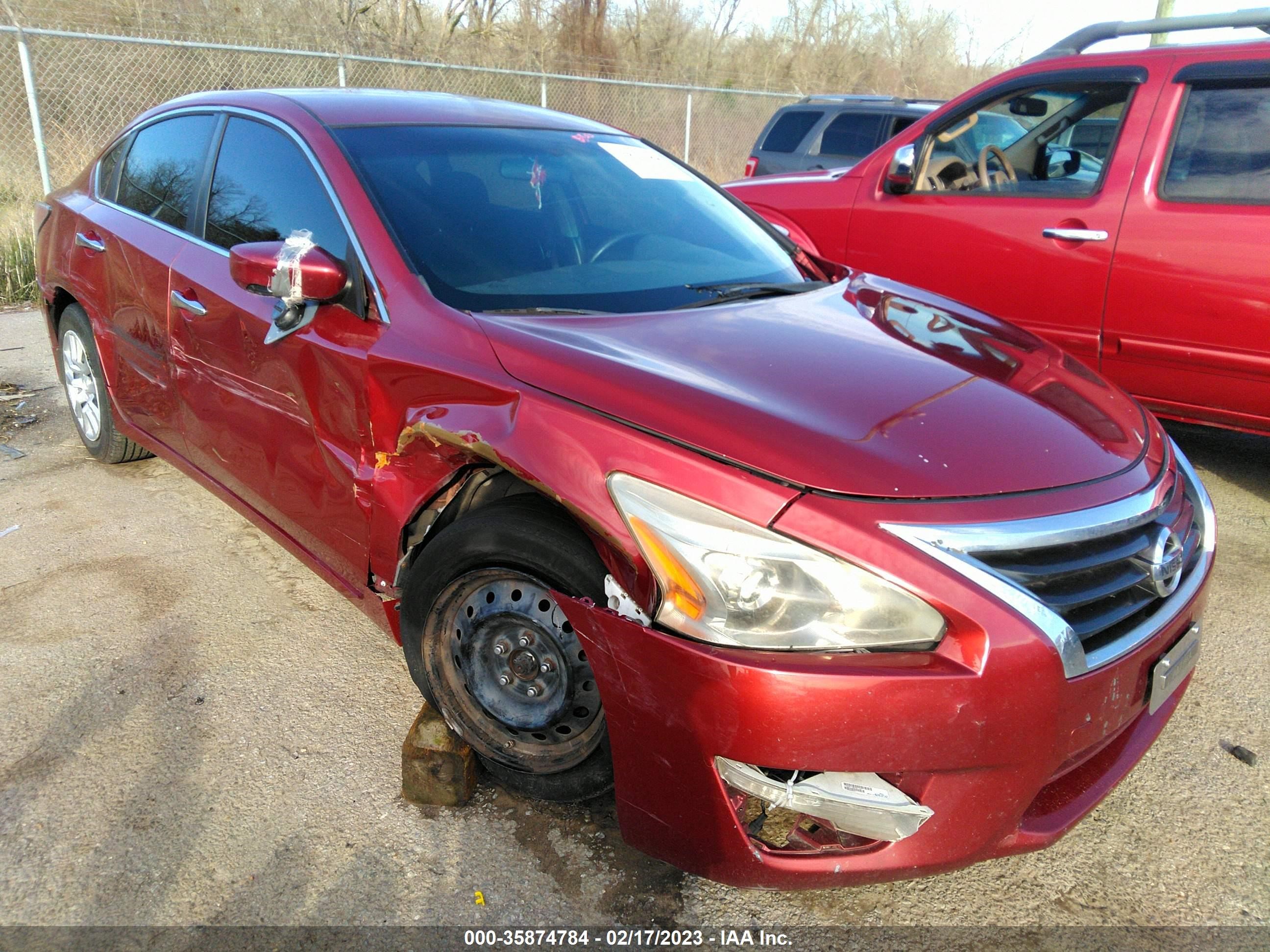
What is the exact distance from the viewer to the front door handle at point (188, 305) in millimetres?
3100

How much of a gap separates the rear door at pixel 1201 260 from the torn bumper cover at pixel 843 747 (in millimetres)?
2579

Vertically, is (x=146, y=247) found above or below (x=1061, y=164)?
below

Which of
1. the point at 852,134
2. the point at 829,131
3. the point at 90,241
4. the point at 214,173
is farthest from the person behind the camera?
the point at 829,131

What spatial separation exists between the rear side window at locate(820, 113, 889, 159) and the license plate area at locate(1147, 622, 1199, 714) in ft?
28.9

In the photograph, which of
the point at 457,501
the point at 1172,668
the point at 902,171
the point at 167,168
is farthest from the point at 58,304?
the point at 1172,668

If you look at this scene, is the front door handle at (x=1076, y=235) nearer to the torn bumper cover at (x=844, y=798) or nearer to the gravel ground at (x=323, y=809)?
the gravel ground at (x=323, y=809)

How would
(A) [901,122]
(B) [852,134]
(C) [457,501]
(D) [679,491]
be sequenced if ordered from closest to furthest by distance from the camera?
(D) [679,491] < (C) [457,501] < (A) [901,122] < (B) [852,134]

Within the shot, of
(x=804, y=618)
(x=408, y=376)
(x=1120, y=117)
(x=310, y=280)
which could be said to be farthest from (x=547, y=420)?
(x=1120, y=117)

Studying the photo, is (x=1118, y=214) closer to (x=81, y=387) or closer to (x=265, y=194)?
(x=265, y=194)

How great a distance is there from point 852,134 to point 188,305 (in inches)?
337

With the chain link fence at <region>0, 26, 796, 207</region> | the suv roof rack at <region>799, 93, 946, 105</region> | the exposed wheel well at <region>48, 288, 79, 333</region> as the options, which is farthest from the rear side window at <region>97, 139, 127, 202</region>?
the suv roof rack at <region>799, 93, 946, 105</region>

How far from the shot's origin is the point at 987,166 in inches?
200

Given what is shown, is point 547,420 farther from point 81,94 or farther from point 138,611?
point 81,94

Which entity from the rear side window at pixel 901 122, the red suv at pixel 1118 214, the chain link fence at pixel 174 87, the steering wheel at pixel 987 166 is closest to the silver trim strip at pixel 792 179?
the red suv at pixel 1118 214
